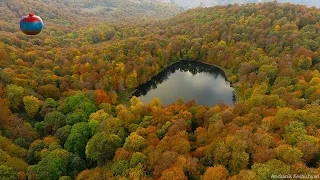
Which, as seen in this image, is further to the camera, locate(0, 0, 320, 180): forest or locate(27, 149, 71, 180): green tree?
locate(27, 149, 71, 180): green tree

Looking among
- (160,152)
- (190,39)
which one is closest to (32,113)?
(160,152)

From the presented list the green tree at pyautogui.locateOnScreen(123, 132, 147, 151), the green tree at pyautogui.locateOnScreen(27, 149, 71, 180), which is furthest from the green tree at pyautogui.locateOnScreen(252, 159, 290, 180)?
the green tree at pyautogui.locateOnScreen(27, 149, 71, 180)

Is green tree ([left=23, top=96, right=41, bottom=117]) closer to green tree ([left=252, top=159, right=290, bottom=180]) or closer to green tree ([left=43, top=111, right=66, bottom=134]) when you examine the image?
green tree ([left=43, top=111, right=66, bottom=134])

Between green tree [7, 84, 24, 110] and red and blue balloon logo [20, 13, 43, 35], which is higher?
red and blue balloon logo [20, 13, 43, 35]

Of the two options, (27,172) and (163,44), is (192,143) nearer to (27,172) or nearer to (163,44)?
(27,172)

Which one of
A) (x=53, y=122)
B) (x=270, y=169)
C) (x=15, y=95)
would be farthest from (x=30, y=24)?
(x=270, y=169)

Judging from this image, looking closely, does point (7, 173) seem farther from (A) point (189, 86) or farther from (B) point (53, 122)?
(A) point (189, 86)
